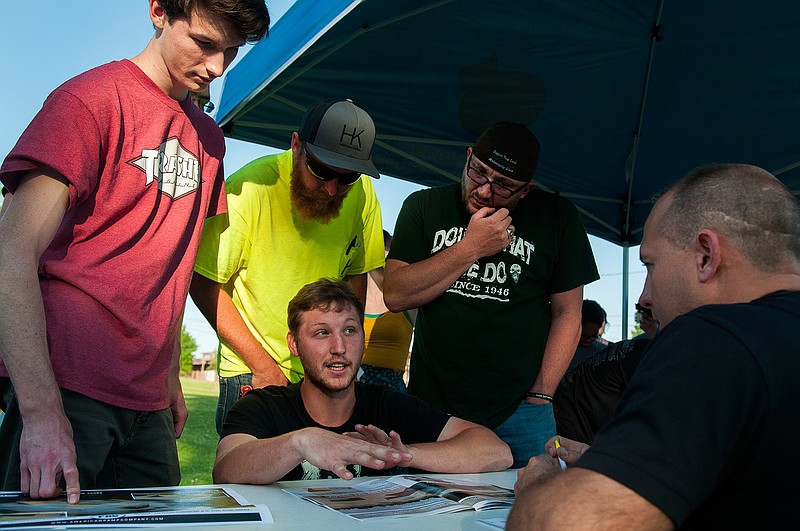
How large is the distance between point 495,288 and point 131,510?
154cm

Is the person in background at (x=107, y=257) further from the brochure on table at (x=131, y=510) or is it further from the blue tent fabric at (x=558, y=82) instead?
the blue tent fabric at (x=558, y=82)

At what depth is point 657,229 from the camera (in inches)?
45.8

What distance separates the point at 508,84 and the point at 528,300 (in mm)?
2032

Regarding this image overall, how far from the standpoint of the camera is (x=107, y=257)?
5.22 feet

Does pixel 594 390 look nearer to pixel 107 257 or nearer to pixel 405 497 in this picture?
pixel 405 497

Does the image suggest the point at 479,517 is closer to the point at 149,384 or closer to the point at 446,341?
the point at 149,384

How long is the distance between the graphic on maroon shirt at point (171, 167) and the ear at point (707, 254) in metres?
1.18

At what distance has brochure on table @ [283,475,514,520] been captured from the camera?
1355mm

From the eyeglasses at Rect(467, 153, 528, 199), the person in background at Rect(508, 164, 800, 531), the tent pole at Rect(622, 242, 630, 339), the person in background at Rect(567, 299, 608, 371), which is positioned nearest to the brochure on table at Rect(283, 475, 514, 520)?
the person in background at Rect(508, 164, 800, 531)

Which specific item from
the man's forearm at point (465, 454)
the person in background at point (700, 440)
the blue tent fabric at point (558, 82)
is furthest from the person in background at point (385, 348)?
the person in background at point (700, 440)

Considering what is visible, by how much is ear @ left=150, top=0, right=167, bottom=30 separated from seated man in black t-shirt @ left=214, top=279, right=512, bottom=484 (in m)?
0.93

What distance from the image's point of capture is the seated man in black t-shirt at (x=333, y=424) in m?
1.67

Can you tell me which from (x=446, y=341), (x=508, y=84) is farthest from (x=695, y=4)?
(x=446, y=341)

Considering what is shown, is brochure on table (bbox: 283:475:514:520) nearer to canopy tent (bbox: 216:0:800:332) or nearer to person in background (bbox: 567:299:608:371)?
canopy tent (bbox: 216:0:800:332)
